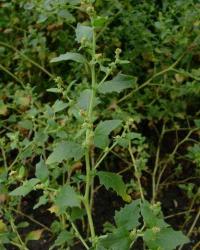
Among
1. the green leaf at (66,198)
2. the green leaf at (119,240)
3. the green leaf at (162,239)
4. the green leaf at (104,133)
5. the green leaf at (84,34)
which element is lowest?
the green leaf at (119,240)

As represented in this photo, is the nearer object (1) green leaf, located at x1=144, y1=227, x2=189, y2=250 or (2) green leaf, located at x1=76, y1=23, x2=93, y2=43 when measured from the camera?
(1) green leaf, located at x1=144, y1=227, x2=189, y2=250

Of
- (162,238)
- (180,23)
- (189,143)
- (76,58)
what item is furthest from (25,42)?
(162,238)

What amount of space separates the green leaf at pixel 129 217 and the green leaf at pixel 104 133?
0.44 feet

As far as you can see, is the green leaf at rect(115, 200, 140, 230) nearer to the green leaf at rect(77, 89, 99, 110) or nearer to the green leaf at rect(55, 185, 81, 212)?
the green leaf at rect(55, 185, 81, 212)

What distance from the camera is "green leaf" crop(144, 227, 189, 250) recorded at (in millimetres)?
981

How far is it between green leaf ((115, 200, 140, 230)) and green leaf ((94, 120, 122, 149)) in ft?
0.44

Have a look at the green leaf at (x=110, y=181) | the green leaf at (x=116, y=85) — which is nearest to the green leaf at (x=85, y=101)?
the green leaf at (x=116, y=85)

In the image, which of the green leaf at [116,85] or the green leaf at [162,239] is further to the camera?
the green leaf at [116,85]

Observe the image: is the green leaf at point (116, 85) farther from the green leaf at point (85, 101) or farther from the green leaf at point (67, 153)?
the green leaf at point (67, 153)

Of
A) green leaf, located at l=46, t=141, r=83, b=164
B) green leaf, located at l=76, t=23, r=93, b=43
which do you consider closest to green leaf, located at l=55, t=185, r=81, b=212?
green leaf, located at l=46, t=141, r=83, b=164

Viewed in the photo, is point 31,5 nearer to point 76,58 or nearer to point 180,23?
point 180,23

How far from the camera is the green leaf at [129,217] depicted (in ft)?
3.37

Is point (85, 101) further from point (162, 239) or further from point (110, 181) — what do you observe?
point (162, 239)

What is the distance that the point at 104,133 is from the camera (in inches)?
41.8
